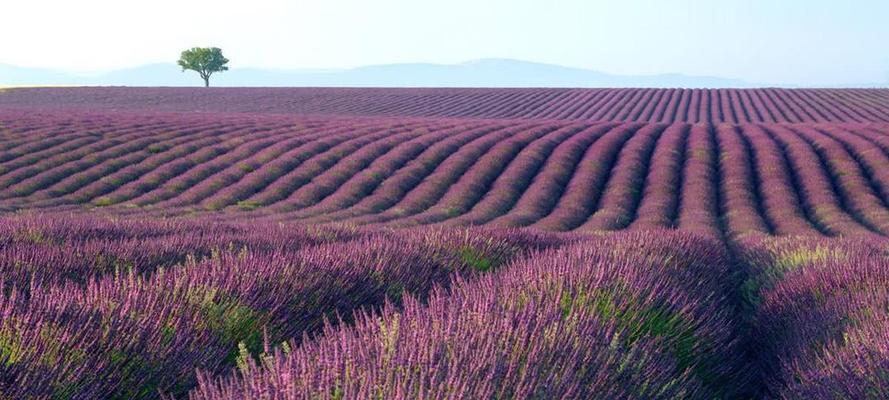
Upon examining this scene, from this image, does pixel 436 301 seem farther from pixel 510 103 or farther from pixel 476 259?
pixel 510 103

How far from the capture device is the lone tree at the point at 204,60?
333 feet

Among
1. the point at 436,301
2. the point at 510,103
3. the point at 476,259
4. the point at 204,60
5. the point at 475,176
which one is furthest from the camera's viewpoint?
the point at 204,60

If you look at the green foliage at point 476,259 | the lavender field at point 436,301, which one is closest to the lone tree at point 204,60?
the lavender field at point 436,301

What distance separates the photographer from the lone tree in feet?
333

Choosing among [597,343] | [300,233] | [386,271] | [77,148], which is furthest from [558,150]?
[597,343]

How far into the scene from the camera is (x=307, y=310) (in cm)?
540

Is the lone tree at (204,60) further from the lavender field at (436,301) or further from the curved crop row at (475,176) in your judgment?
the lavender field at (436,301)

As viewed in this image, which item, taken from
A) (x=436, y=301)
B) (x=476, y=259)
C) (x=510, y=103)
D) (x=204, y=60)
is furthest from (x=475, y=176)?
(x=204, y=60)

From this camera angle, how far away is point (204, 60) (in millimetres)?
102250

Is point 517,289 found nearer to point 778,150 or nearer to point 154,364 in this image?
point 154,364

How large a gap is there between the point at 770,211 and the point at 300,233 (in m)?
18.1

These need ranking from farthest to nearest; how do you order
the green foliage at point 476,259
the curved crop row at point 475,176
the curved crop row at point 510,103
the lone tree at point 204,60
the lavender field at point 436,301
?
the lone tree at point 204,60 → the curved crop row at point 510,103 → the curved crop row at point 475,176 → the green foliage at point 476,259 → the lavender field at point 436,301

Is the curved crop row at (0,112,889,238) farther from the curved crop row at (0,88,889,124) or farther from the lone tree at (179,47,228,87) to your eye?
the lone tree at (179,47,228,87)

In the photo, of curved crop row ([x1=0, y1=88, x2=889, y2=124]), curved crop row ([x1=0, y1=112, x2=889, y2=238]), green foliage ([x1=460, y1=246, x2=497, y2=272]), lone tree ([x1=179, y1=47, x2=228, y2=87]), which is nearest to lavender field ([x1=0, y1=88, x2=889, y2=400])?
green foliage ([x1=460, y1=246, x2=497, y2=272])
